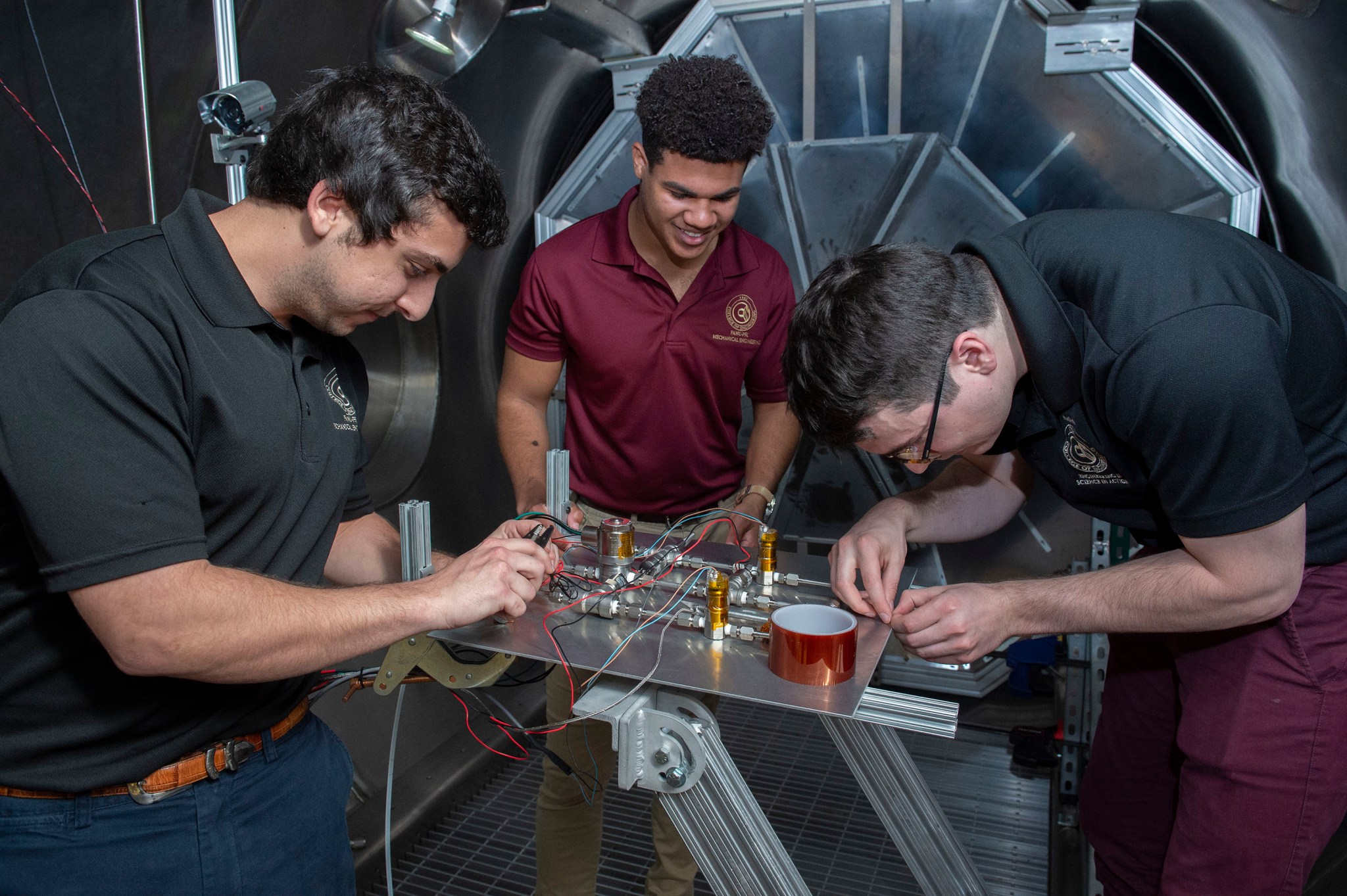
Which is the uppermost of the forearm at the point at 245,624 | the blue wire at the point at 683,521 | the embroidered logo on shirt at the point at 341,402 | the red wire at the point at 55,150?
the red wire at the point at 55,150

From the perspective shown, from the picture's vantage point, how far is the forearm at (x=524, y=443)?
7.34ft

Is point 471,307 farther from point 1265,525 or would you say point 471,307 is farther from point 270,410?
point 1265,525

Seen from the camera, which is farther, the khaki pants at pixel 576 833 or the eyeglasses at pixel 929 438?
the khaki pants at pixel 576 833

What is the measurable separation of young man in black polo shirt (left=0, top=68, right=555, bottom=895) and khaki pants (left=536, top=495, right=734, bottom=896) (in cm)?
67

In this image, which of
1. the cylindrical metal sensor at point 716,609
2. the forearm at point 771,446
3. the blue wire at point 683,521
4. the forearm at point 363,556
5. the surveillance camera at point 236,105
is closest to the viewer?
the cylindrical metal sensor at point 716,609

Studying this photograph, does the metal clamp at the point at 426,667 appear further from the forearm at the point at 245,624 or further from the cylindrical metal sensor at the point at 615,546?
the cylindrical metal sensor at the point at 615,546

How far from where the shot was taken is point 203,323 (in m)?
1.25

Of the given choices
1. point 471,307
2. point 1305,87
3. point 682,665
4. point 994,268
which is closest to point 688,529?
point 682,665

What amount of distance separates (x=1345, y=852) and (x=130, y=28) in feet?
11.8

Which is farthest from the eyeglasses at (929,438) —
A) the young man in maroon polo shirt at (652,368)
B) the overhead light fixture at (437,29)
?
the overhead light fixture at (437,29)

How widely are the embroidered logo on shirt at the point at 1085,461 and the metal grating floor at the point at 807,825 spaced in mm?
1447

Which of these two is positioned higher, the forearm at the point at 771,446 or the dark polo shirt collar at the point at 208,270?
the dark polo shirt collar at the point at 208,270

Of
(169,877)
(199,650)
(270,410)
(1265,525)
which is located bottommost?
(169,877)

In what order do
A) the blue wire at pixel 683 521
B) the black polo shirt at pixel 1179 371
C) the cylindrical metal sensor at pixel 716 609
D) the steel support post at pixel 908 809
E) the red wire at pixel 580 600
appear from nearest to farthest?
the black polo shirt at pixel 1179 371
the red wire at pixel 580 600
the cylindrical metal sensor at pixel 716 609
the steel support post at pixel 908 809
the blue wire at pixel 683 521
